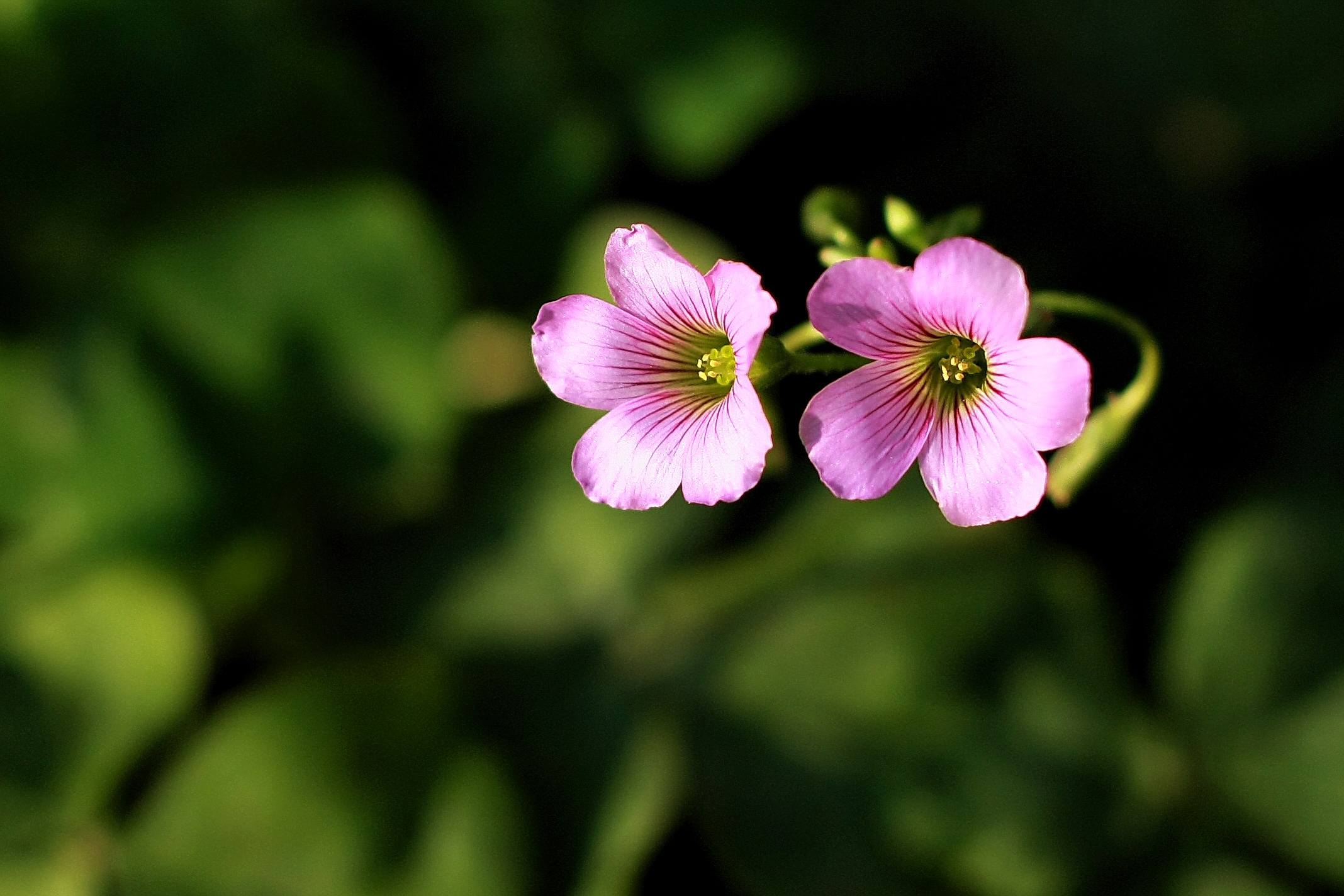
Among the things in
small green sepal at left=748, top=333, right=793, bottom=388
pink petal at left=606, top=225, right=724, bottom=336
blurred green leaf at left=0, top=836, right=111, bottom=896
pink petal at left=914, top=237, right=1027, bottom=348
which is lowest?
blurred green leaf at left=0, top=836, right=111, bottom=896

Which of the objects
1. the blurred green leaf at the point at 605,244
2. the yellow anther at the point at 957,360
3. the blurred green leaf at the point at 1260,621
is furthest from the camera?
the blurred green leaf at the point at 605,244

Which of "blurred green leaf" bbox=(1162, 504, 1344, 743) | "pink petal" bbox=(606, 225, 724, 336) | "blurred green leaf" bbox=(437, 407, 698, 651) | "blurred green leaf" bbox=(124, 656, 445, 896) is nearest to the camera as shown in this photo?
"pink petal" bbox=(606, 225, 724, 336)

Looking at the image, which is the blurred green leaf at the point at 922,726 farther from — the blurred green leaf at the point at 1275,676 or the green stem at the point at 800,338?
the green stem at the point at 800,338

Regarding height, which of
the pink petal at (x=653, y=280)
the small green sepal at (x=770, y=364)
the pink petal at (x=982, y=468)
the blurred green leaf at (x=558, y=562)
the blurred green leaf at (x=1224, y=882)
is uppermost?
the pink petal at (x=653, y=280)

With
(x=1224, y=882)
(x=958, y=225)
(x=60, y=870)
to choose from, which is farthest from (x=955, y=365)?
(x=60, y=870)

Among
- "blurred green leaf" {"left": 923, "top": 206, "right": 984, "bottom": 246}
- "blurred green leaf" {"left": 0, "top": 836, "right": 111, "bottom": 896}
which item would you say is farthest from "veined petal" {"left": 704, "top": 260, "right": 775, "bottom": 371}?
"blurred green leaf" {"left": 0, "top": 836, "right": 111, "bottom": 896}

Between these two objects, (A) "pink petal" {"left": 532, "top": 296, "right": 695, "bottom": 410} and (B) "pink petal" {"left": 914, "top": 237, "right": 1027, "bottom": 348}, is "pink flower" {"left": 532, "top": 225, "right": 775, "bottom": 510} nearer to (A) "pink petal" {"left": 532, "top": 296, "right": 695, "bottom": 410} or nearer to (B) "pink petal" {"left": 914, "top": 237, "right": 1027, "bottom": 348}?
(A) "pink petal" {"left": 532, "top": 296, "right": 695, "bottom": 410}

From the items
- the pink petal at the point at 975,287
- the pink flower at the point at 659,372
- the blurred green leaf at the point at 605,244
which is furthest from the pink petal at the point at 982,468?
the blurred green leaf at the point at 605,244
